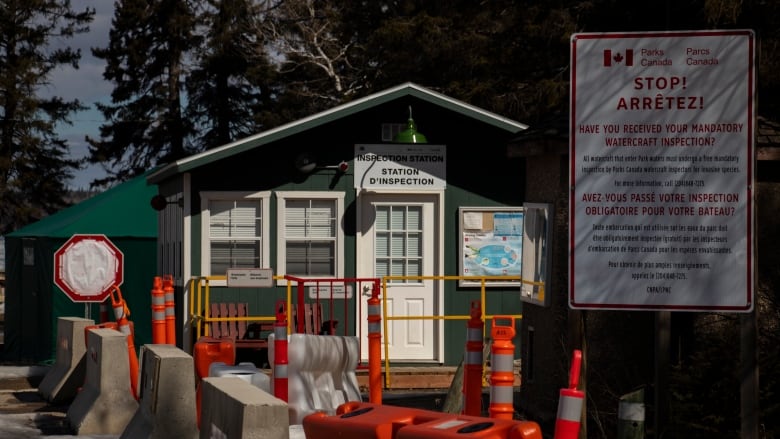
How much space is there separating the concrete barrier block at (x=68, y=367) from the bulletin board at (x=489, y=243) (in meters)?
5.87

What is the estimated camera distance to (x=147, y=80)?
184ft

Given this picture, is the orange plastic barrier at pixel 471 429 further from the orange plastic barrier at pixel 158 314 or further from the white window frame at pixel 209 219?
the white window frame at pixel 209 219

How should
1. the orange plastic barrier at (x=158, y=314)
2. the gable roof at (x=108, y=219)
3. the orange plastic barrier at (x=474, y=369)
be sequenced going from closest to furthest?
the orange plastic barrier at (x=474, y=369) < the orange plastic barrier at (x=158, y=314) < the gable roof at (x=108, y=219)

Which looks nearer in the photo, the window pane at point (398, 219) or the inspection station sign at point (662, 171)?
the inspection station sign at point (662, 171)

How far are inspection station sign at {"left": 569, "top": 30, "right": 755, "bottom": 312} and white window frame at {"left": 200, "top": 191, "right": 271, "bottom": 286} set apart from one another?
38.3 ft

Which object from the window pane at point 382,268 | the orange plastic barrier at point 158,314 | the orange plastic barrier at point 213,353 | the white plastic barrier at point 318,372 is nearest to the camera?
the white plastic barrier at point 318,372

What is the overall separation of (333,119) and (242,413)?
12295 mm

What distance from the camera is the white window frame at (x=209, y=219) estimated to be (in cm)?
1997

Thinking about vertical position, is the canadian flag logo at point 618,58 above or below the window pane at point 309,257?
above

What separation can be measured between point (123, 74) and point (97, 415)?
146ft

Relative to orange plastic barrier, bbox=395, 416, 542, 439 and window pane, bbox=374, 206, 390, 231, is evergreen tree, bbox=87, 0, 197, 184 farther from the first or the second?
orange plastic barrier, bbox=395, 416, 542, 439

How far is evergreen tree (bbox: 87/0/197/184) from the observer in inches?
2148

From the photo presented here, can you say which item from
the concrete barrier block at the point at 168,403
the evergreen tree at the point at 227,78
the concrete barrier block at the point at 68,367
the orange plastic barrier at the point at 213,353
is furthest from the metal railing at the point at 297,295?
the evergreen tree at the point at 227,78

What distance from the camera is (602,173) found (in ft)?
28.7
